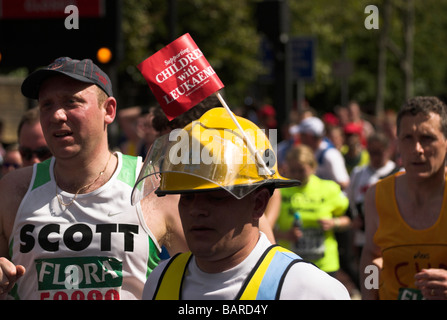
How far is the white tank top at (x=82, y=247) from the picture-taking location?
13.9 ft

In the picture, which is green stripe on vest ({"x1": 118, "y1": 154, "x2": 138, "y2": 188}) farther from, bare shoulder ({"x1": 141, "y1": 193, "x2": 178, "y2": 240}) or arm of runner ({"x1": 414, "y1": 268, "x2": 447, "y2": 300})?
arm of runner ({"x1": 414, "y1": 268, "x2": 447, "y2": 300})

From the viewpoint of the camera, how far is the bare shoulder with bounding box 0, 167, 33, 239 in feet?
14.2

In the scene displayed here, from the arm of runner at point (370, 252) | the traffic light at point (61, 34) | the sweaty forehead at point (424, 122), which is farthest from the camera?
the traffic light at point (61, 34)

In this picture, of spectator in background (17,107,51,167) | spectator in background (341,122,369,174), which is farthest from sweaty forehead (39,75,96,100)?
spectator in background (341,122,369,174)

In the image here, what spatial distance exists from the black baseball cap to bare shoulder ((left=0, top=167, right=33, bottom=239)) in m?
0.44

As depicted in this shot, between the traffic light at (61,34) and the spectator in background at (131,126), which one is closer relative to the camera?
the traffic light at (61,34)

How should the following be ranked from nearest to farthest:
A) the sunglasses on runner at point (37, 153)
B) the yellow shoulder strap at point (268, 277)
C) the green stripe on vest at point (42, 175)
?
the yellow shoulder strap at point (268, 277)
the green stripe on vest at point (42, 175)
the sunglasses on runner at point (37, 153)

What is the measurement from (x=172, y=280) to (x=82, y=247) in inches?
44.5

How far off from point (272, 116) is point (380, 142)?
611cm

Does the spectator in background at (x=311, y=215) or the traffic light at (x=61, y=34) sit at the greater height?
the traffic light at (x=61, y=34)

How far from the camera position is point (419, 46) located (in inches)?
1829

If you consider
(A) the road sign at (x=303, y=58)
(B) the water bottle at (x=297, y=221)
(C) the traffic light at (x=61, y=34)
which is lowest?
(B) the water bottle at (x=297, y=221)

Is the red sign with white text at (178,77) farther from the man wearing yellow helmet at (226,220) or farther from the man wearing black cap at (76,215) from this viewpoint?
the man wearing black cap at (76,215)

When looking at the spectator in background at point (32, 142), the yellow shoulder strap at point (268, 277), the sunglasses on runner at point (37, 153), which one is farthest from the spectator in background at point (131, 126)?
Result: the yellow shoulder strap at point (268, 277)
